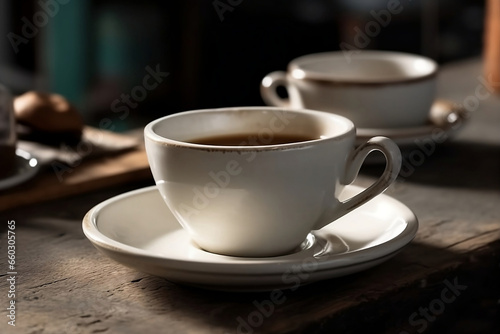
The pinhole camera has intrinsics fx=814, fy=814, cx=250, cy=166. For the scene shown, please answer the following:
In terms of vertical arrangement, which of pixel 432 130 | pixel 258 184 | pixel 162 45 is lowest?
pixel 162 45

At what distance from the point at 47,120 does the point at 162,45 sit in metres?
2.01

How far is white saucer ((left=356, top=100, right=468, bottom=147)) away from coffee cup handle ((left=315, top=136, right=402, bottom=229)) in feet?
1.18

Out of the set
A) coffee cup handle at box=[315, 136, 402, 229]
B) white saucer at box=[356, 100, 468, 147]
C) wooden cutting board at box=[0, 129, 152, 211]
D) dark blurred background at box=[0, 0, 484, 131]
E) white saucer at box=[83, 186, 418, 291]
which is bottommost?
dark blurred background at box=[0, 0, 484, 131]

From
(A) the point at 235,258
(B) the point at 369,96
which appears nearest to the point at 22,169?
(A) the point at 235,258

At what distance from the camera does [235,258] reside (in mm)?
760

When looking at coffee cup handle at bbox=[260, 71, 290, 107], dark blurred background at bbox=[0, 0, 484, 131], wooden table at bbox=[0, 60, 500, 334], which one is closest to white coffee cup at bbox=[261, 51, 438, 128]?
coffee cup handle at bbox=[260, 71, 290, 107]

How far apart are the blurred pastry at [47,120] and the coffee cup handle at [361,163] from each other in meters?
0.55

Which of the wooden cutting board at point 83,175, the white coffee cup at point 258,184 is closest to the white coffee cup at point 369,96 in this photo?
the wooden cutting board at point 83,175

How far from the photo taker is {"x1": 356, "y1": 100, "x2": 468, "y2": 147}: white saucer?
3.78ft

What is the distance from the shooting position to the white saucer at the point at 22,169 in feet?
3.21

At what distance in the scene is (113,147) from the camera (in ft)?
3.89

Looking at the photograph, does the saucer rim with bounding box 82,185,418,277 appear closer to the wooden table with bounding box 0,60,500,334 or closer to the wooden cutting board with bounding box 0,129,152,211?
the wooden table with bounding box 0,60,500,334

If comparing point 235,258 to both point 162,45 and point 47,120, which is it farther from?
point 162,45

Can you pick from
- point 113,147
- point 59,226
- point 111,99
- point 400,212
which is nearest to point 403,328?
point 400,212
